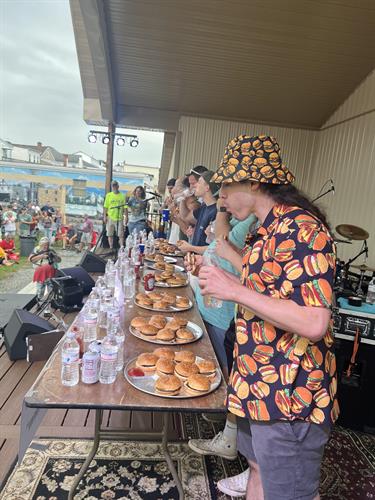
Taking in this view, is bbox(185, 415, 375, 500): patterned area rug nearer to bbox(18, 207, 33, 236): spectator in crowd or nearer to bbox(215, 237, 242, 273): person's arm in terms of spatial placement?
bbox(215, 237, 242, 273): person's arm

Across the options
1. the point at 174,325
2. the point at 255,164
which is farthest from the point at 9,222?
the point at 255,164

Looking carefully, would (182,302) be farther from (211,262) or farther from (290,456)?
(290,456)

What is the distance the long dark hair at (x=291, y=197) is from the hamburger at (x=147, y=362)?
2.75ft

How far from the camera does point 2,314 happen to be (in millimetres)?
4809

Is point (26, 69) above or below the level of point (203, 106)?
above

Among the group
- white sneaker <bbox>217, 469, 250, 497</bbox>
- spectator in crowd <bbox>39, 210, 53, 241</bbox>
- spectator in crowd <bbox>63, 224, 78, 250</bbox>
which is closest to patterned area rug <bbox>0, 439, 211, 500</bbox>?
white sneaker <bbox>217, 469, 250, 497</bbox>

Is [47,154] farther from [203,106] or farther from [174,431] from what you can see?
[174,431]

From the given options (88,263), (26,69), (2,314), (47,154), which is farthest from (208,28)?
(47,154)

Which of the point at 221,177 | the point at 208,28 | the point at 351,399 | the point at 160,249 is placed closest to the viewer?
the point at 221,177

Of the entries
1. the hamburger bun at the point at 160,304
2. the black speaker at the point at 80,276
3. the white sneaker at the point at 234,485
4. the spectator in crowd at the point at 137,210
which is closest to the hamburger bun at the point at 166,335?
the hamburger bun at the point at 160,304

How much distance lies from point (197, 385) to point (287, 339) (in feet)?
1.49

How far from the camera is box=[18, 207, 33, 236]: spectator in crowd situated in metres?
8.58

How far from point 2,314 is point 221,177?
4521 millimetres

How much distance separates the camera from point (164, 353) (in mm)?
1611
